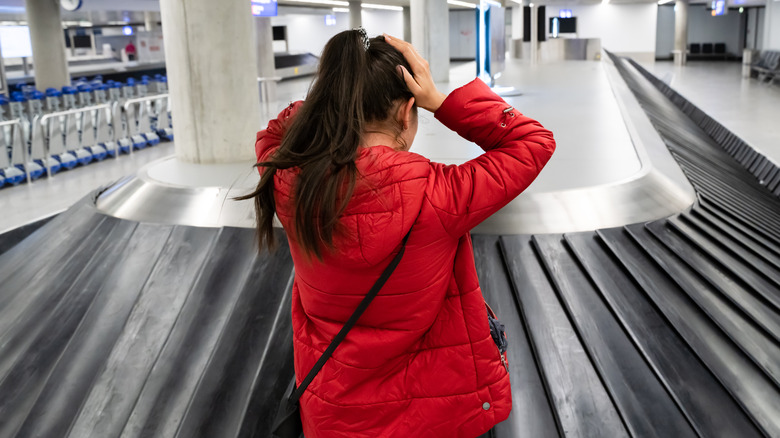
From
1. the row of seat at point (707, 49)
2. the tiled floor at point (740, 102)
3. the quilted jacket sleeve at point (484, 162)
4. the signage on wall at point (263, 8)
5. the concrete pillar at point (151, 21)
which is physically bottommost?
the tiled floor at point (740, 102)

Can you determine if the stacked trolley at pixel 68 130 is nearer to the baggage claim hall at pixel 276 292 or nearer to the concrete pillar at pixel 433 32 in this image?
the baggage claim hall at pixel 276 292

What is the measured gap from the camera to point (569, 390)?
9.50ft

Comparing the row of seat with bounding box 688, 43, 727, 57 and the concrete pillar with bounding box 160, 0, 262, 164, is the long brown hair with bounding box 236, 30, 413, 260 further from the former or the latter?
the row of seat with bounding box 688, 43, 727, 57

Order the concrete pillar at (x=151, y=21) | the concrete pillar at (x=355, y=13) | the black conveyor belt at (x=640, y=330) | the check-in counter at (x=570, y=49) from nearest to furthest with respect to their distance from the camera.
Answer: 1. the black conveyor belt at (x=640, y=330)
2. the concrete pillar at (x=355, y=13)
3. the check-in counter at (x=570, y=49)
4. the concrete pillar at (x=151, y=21)

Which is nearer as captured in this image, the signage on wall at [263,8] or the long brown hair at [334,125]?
the long brown hair at [334,125]

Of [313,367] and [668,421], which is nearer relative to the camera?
[313,367]

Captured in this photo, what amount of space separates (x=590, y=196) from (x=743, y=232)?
1509 millimetres

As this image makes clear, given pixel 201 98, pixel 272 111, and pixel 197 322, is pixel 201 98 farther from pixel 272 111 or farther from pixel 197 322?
pixel 272 111

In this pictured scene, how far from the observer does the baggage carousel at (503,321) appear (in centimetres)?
287

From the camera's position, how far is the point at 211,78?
5449 mm

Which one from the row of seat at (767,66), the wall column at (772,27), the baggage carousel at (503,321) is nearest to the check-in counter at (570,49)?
the row of seat at (767,66)

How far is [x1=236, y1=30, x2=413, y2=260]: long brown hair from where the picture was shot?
1.55 m

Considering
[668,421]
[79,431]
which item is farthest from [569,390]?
[79,431]

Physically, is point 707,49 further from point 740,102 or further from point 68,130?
point 68,130
